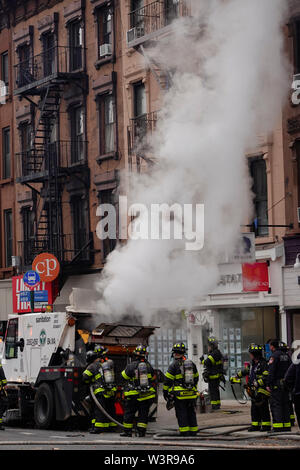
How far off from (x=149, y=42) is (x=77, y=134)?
6.52m

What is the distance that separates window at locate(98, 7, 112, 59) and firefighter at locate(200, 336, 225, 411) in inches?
481

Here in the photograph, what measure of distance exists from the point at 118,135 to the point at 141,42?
3.84 meters

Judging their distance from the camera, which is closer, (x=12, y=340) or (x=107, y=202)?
(x=12, y=340)

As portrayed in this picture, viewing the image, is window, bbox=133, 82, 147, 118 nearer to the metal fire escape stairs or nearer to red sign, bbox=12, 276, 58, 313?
the metal fire escape stairs

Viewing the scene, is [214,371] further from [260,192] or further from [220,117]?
[220,117]

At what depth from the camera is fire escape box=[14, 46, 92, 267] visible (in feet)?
113

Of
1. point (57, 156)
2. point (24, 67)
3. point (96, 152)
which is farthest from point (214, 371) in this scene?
point (24, 67)

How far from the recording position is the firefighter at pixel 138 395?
1906cm

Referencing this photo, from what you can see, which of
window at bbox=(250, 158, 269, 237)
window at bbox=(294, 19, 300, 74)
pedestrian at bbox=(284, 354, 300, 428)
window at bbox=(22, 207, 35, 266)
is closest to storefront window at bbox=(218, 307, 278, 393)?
window at bbox=(250, 158, 269, 237)

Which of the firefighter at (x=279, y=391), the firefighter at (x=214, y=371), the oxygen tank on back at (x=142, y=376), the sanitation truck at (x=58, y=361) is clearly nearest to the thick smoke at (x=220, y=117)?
the firefighter at (x=214, y=371)

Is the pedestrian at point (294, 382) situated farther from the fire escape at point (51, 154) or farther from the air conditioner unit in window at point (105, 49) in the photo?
the air conditioner unit in window at point (105, 49)

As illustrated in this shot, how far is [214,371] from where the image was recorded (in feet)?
79.8

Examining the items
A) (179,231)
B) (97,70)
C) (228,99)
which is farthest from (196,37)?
(97,70)

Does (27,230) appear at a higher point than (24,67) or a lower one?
lower
